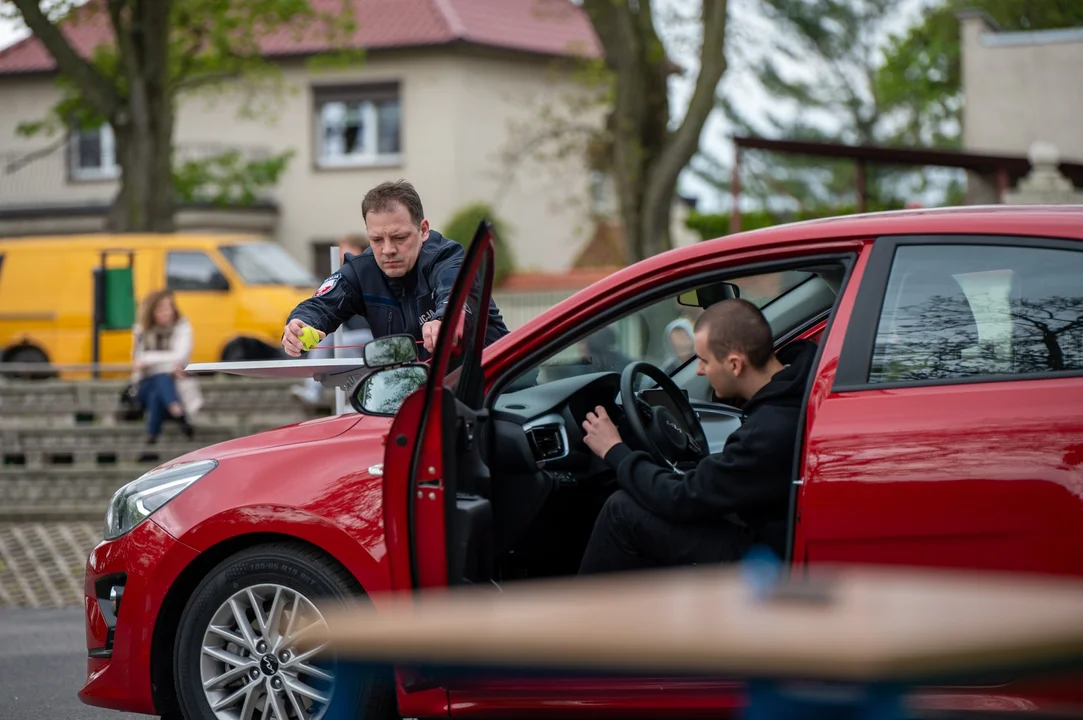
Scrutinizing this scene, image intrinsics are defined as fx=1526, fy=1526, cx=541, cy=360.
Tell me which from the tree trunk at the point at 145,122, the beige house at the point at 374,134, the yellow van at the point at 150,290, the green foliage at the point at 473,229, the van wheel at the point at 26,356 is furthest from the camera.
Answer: the beige house at the point at 374,134

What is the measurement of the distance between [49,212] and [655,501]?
33.8 m

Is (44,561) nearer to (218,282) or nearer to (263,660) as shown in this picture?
(263,660)

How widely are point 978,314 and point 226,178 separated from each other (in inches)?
1298

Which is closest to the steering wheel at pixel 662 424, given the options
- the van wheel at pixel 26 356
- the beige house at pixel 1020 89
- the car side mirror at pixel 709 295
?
the car side mirror at pixel 709 295

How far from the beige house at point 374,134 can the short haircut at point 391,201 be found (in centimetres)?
3010

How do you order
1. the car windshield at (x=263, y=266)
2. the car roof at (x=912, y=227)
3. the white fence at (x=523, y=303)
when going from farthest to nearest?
the white fence at (x=523, y=303) < the car windshield at (x=263, y=266) < the car roof at (x=912, y=227)

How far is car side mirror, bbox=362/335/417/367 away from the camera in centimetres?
470

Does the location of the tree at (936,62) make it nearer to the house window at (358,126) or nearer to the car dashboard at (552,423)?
the house window at (358,126)

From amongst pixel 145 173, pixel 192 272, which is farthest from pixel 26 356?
pixel 145 173

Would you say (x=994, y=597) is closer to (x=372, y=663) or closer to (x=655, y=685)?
(x=372, y=663)

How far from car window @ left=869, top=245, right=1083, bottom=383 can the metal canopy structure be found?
51.7 feet

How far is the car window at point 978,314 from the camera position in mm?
4105

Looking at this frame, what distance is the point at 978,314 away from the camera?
4219 mm

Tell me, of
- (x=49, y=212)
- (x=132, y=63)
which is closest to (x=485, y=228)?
(x=132, y=63)
